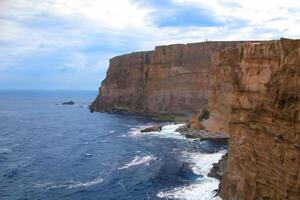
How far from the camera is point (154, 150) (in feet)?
213

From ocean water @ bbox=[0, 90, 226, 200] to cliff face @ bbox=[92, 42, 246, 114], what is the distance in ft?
71.1

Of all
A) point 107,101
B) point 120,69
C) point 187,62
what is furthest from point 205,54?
point 107,101

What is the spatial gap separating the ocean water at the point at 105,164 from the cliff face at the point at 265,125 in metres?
7.50

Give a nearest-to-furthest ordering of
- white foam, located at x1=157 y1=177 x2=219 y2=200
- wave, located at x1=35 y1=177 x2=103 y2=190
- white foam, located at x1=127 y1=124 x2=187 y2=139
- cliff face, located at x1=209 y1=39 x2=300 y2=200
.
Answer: cliff face, located at x1=209 y1=39 x2=300 y2=200
white foam, located at x1=157 y1=177 x2=219 y2=200
wave, located at x1=35 y1=177 x2=103 y2=190
white foam, located at x1=127 y1=124 x2=187 y2=139

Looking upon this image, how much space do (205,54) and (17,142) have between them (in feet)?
181

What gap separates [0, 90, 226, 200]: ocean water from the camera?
139 feet

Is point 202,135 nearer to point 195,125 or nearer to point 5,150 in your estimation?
point 195,125

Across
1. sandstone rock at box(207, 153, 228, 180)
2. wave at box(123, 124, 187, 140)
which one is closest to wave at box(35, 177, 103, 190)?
sandstone rock at box(207, 153, 228, 180)

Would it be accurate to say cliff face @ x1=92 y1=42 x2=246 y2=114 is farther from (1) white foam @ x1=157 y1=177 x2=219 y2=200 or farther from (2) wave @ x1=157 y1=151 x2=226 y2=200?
(1) white foam @ x1=157 y1=177 x2=219 y2=200

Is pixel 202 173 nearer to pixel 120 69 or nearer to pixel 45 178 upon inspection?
pixel 45 178

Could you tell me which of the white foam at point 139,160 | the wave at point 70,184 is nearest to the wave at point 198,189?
the white foam at point 139,160

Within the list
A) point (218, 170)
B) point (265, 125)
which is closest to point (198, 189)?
point (218, 170)

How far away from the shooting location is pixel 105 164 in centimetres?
5562

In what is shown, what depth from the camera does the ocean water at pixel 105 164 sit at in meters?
42.5
